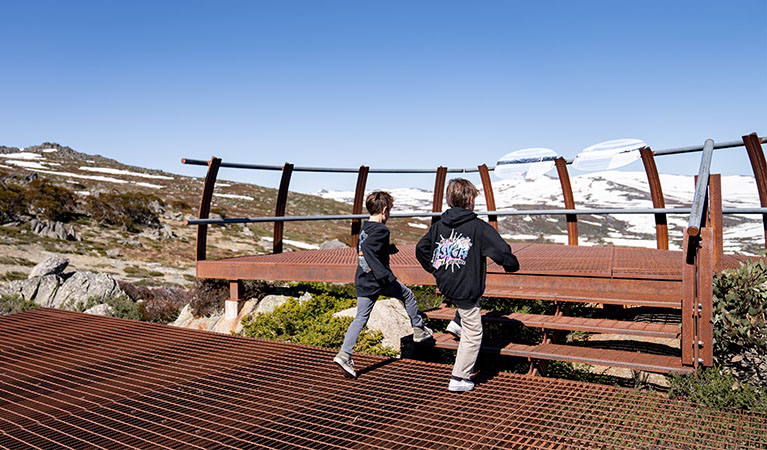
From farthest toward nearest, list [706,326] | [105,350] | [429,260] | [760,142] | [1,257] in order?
1. [1,257]
2. [760,142]
3. [105,350]
4. [429,260]
5. [706,326]

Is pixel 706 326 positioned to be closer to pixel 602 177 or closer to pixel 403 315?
pixel 403 315

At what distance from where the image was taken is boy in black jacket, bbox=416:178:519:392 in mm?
3719

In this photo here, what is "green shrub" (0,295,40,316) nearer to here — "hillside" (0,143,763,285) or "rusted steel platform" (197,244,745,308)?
"rusted steel platform" (197,244,745,308)

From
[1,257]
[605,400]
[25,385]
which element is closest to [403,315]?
[605,400]

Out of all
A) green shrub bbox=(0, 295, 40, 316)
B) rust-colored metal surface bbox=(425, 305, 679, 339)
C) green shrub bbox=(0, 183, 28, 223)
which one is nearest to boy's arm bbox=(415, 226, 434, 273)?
rust-colored metal surface bbox=(425, 305, 679, 339)

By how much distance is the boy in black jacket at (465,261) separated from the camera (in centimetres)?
372

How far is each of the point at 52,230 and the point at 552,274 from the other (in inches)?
1356

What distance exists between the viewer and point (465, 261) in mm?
3742

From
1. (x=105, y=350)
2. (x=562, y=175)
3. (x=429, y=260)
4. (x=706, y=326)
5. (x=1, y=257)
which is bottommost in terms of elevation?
(x=1, y=257)

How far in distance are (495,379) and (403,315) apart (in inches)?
77.8

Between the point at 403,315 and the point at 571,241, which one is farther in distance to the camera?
the point at 571,241

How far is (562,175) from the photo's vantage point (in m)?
8.35

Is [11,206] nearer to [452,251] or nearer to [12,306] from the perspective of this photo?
[12,306]

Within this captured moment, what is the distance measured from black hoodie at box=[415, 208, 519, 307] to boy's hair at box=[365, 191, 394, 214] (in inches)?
18.6
